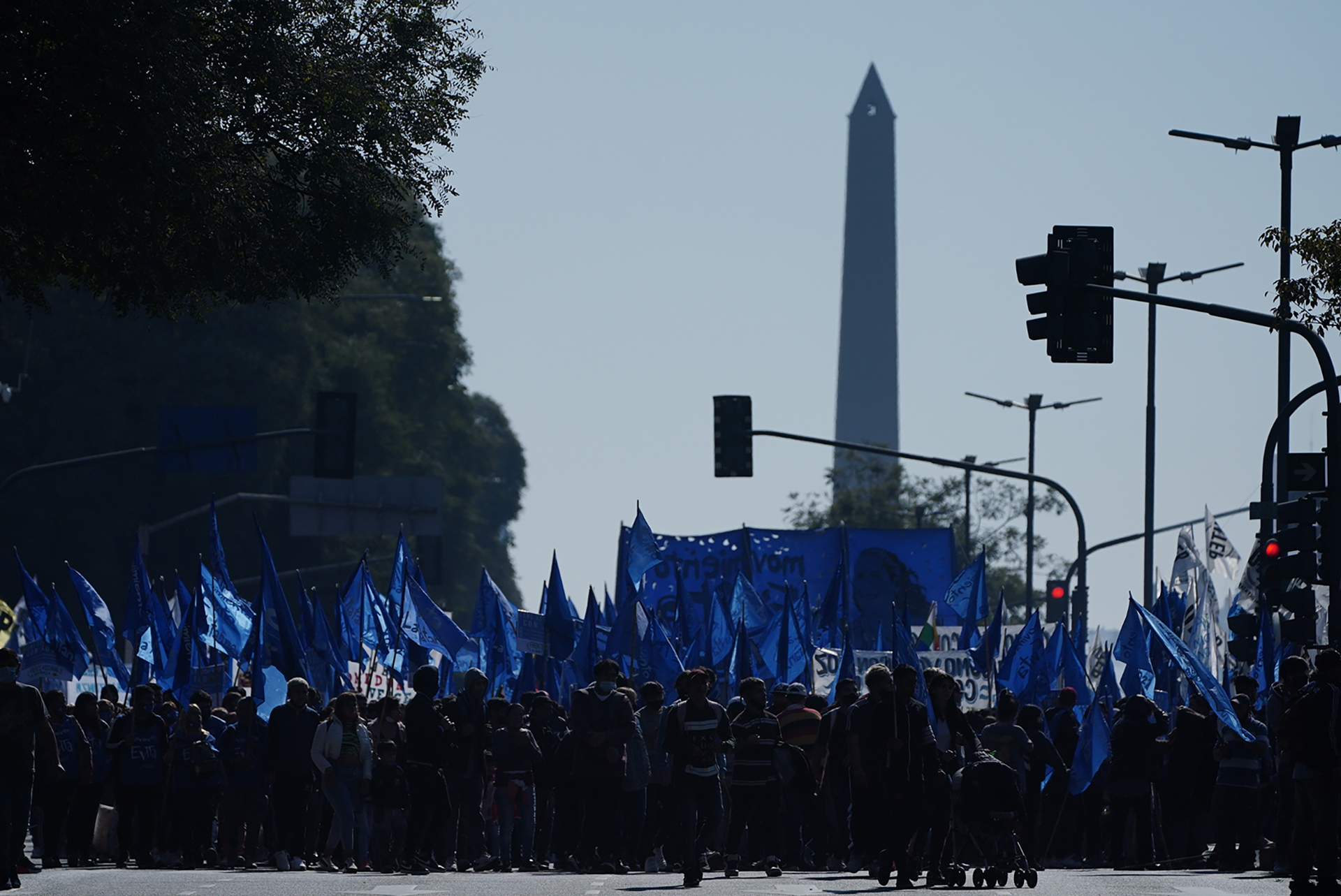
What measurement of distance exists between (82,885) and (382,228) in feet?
17.9

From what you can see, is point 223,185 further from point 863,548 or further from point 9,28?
point 863,548

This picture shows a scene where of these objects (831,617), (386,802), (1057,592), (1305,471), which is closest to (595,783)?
(386,802)

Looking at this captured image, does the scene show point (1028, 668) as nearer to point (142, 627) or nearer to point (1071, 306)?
point (1071, 306)

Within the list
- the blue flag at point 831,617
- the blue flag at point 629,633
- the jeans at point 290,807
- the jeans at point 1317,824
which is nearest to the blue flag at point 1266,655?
the blue flag at point 629,633

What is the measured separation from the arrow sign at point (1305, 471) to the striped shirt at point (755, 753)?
4978mm

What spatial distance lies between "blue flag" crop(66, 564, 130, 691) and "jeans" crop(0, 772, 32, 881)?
38.5ft

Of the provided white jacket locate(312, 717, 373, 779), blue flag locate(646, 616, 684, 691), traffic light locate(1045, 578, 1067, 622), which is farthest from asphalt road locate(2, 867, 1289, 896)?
traffic light locate(1045, 578, 1067, 622)

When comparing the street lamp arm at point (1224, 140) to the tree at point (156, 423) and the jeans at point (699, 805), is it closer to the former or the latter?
the jeans at point (699, 805)

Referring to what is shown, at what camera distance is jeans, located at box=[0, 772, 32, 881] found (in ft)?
51.2

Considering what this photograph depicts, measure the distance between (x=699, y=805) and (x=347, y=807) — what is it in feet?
11.5

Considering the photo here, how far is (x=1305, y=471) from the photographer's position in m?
20.2

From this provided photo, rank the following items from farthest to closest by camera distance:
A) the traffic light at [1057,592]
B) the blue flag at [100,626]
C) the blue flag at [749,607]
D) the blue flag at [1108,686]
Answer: the traffic light at [1057,592]
the blue flag at [749,607]
the blue flag at [100,626]
the blue flag at [1108,686]

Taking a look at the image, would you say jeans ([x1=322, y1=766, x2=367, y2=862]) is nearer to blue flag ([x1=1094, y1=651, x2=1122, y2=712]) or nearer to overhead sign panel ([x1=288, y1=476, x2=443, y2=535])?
blue flag ([x1=1094, y1=651, x2=1122, y2=712])

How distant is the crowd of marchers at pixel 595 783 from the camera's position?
18266mm
